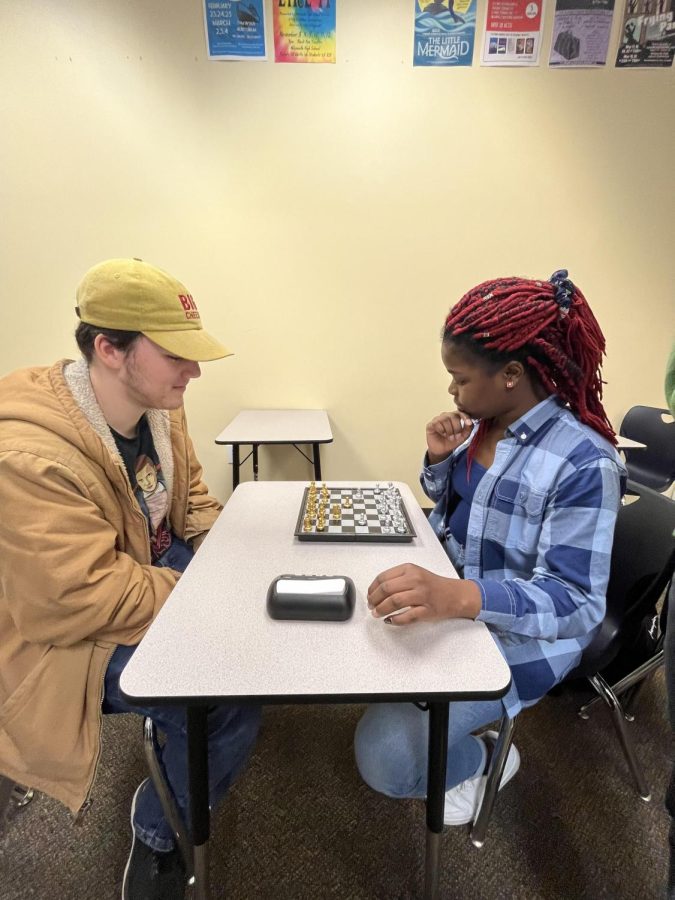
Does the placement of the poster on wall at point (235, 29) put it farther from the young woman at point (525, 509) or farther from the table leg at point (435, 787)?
the table leg at point (435, 787)

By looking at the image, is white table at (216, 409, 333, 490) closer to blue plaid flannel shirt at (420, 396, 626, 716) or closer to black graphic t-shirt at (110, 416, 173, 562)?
black graphic t-shirt at (110, 416, 173, 562)

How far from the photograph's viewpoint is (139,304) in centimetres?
92

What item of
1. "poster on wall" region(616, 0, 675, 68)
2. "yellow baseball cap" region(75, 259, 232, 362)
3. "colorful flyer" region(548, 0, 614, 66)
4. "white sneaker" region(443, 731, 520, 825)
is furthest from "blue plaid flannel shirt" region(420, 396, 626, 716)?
"poster on wall" region(616, 0, 675, 68)

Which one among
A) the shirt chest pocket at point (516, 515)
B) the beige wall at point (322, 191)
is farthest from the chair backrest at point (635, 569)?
the beige wall at point (322, 191)

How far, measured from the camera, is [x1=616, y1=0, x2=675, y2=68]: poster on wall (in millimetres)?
2146

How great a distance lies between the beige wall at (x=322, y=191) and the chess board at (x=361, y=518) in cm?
154

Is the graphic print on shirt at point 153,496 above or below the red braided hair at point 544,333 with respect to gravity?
below

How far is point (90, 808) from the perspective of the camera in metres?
1.15

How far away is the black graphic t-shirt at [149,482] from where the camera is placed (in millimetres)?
1115

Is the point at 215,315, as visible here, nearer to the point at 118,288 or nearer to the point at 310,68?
the point at 310,68

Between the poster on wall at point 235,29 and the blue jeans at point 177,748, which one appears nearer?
the blue jeans at point 177,748

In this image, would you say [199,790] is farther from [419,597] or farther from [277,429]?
[277,429]

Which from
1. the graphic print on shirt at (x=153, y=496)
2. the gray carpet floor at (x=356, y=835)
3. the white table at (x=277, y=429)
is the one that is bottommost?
the gray carpet floor at (x=356, y=835)

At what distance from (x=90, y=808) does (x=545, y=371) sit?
1567 millimetres
